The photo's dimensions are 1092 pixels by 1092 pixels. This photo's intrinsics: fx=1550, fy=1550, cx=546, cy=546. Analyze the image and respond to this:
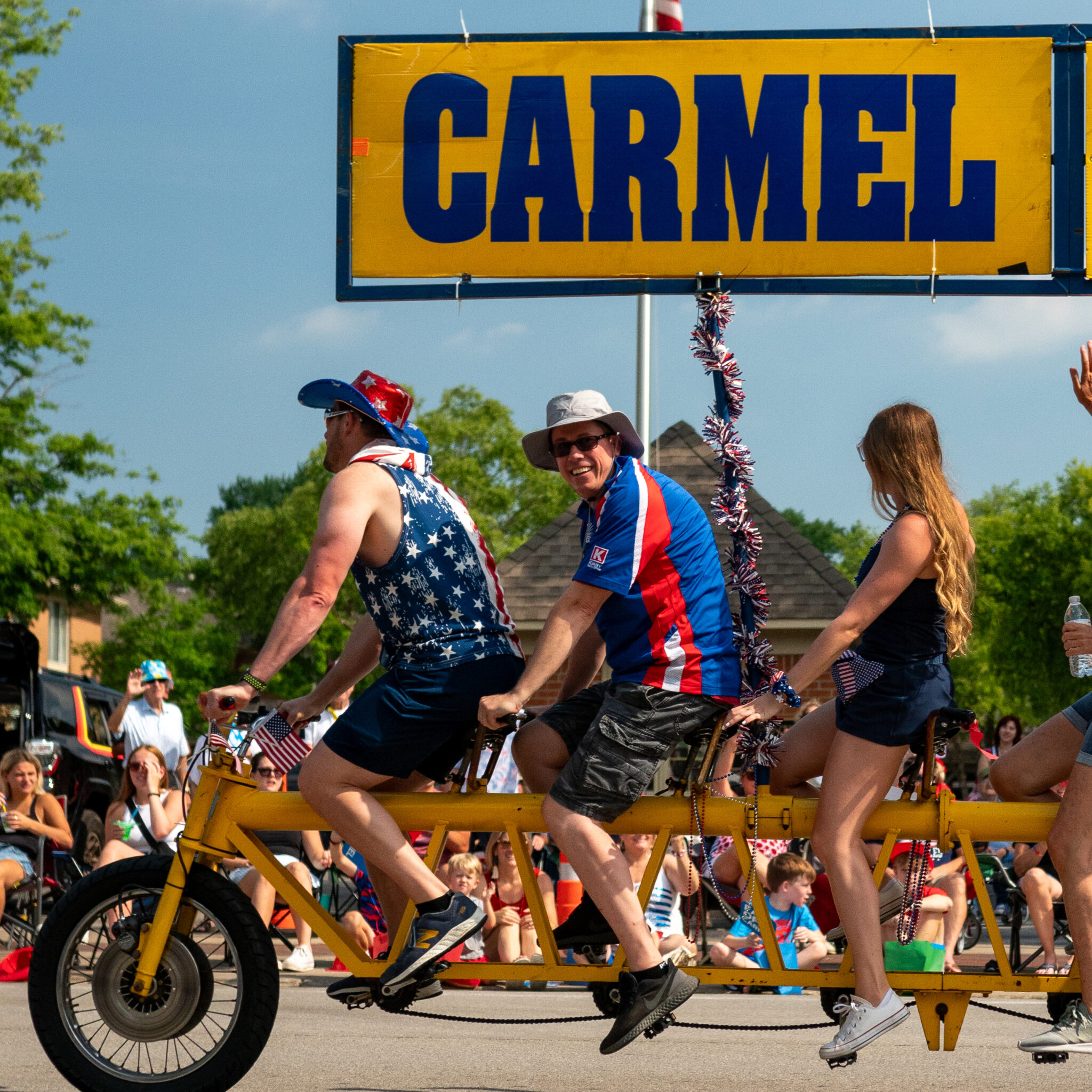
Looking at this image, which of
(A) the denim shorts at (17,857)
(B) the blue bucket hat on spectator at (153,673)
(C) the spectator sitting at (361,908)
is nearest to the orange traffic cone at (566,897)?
(C) the spectator sitting at (361,908)

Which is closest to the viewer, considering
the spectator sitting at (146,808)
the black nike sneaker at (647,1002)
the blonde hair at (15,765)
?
the black nike sneaker at (647,1002)

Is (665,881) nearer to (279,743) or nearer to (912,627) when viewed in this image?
(279,743)

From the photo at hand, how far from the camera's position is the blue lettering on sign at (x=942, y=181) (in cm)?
658

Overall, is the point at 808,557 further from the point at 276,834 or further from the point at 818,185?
the point at 818,185

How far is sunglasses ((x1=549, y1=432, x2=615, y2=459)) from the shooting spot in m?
5.01

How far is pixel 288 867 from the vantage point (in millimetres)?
9750

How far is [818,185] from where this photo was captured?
21.6 feet

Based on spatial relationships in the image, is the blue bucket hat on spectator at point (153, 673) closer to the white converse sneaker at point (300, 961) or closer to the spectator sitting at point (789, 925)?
the white converse sneaker at point (300, 961)

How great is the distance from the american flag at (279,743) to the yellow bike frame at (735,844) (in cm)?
33

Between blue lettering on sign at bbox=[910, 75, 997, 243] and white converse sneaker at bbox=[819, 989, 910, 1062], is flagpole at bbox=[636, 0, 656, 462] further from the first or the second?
white converse sneaker at bbox=[819, 989, 910, 1062]

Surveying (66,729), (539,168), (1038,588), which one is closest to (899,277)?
(539,168)

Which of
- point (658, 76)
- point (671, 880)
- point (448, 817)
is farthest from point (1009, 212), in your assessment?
point (671, 880)

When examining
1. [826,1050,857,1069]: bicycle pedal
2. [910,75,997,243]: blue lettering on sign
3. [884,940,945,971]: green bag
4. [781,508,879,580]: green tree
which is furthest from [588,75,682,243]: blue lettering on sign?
[781,508,879,580]: green tree

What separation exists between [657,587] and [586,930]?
3.83ft
